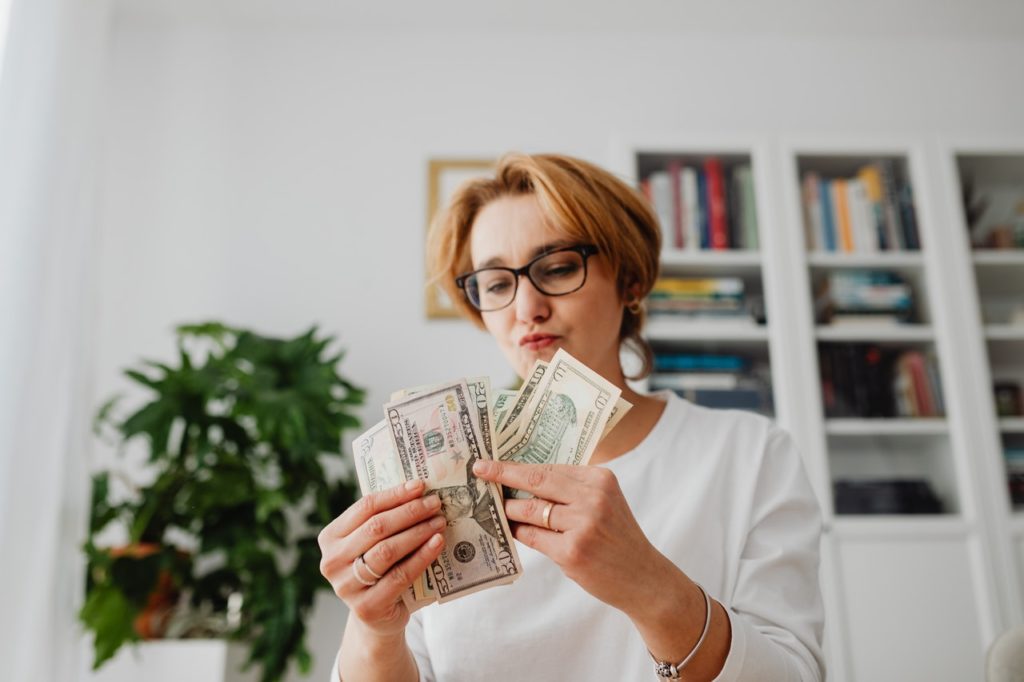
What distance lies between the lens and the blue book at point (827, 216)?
2.46m

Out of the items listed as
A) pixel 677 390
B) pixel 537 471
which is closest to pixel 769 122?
pixel 677 390

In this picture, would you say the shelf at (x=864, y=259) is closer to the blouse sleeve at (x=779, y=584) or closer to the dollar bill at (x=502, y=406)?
the blouse sleeve at (x=779, y=584)

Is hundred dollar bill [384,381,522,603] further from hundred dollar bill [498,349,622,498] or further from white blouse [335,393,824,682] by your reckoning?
white blouse [335,393,824,682]

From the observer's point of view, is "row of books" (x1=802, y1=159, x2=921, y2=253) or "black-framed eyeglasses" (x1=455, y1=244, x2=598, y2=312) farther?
"row of books" (x1=802, y1=159, x2=921, y2=253)

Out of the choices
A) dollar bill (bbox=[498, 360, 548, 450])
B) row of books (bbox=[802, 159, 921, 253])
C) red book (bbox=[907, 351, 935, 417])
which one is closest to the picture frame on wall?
row of books (bbox=[802, 159, 921, 253])

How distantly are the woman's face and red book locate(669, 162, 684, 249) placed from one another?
1295 millimetres

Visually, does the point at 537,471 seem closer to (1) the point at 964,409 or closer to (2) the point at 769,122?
(1) the point at 964,409

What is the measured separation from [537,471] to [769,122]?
256cm

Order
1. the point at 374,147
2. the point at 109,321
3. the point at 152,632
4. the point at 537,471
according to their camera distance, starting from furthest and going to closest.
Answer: the point at 374,147 → the point at 109,321 → the point at 152,632 → the point at 537,471

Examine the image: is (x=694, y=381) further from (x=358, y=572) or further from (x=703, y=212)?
(x=358, y=572)

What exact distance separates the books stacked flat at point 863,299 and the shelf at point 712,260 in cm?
26

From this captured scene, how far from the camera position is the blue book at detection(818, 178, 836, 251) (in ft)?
8.07

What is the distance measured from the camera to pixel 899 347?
2.38 m

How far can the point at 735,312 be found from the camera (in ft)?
7.80
